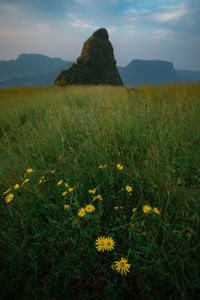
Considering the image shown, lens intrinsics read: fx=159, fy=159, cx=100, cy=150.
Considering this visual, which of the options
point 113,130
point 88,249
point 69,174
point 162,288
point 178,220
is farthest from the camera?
point 113,130

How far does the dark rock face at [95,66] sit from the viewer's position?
1088cm

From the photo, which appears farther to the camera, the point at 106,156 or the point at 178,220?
the point at 106,156

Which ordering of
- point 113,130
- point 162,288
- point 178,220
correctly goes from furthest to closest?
point 113,130 < point 178,220 < point 162,288

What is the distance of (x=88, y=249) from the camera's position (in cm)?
94

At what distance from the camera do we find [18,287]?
0.97m

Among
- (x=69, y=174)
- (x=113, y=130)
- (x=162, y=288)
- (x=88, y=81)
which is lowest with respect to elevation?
(x=162, y=288)

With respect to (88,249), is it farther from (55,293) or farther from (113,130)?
(113,130)

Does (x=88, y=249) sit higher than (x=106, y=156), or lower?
lower

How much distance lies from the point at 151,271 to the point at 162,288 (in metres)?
0.09

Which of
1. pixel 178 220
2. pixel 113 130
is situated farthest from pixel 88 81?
pixel 178 220

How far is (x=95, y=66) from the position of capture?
1183 centimetres

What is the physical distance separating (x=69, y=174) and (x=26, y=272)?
0.73 meters

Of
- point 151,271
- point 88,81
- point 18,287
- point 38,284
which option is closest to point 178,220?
point 151,271

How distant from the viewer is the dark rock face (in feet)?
35.7
